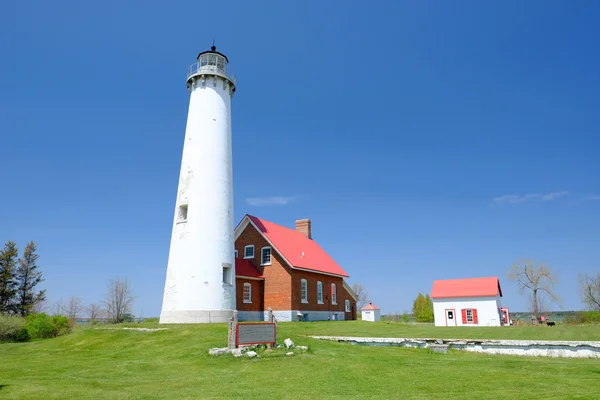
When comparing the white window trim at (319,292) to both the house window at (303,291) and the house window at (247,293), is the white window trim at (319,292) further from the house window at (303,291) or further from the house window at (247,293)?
the house window at (247,293)

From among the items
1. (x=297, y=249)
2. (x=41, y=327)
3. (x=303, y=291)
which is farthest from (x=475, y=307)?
(x=41, y=327)

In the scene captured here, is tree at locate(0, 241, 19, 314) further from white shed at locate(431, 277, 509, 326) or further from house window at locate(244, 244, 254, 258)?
white shed at locate(431, 277, 509, 326)

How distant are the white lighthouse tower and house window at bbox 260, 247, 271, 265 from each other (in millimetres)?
6801

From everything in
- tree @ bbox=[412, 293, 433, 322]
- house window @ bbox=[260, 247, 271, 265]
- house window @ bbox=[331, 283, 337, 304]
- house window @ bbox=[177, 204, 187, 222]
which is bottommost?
tree @ bbox=[412, 293, 433, 322]

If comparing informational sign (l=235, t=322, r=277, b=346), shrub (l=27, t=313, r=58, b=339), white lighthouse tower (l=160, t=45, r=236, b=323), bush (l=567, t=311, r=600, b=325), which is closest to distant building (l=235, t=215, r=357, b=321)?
white lighthouse tower (l=160, t=45, r=236, b=323)

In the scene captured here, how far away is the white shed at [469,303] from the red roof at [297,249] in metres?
9.46

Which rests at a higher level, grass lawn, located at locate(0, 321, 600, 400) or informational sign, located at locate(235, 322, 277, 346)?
informational sign, located at locate(235, 322, 277, 346)

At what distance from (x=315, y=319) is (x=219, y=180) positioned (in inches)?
567

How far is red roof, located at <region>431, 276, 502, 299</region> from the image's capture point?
37875 mm

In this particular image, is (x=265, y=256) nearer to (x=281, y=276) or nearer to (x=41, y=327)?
(x=281, y=276)

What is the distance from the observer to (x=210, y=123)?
83.9 ft

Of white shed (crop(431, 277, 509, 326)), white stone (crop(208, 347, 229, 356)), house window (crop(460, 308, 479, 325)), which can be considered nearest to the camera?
white stone (crop(208, 347, 229, 356))

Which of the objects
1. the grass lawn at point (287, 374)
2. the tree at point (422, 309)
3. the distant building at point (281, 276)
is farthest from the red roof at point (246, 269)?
the tree at point (422, 309)

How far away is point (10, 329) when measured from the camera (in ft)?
81.7
